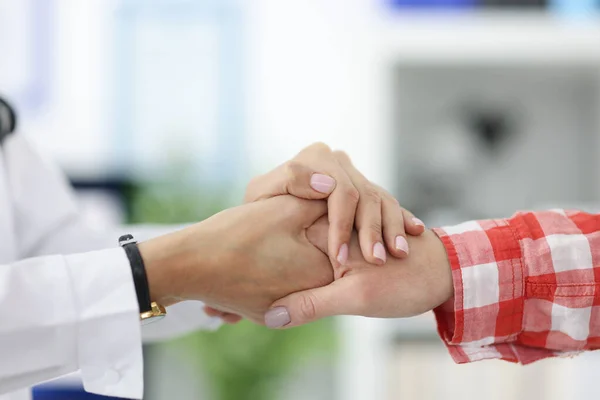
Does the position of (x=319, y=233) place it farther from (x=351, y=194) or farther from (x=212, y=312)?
(x=212, y=312)

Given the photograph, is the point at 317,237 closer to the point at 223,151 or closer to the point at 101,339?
the point at 101,339

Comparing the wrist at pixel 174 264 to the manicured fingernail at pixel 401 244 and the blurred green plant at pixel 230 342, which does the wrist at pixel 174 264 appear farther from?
the blurred green plant at pixel 230 342

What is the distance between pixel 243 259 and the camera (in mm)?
1004

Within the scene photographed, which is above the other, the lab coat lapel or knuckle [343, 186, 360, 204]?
knuckle [343, 186, 360, 204]

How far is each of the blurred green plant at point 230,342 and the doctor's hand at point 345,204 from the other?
1574mm

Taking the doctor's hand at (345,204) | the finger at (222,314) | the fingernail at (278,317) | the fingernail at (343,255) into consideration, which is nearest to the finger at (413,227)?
the doctor's hand at (345,204)

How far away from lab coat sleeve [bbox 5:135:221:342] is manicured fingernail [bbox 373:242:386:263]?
39 cm

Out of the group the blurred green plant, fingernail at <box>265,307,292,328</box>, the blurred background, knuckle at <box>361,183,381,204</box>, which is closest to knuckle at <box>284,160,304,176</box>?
knuckle at <box>361,183,381,204</box>

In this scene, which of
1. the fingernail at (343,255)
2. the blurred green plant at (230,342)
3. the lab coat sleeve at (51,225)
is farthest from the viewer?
the blurred green plant at (230,342)

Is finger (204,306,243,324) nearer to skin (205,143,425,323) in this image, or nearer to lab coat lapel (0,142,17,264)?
skin (205,143,425,323)

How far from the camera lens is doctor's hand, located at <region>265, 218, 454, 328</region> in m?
1.00

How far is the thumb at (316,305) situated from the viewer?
39.4 inches

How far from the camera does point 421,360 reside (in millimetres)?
2365

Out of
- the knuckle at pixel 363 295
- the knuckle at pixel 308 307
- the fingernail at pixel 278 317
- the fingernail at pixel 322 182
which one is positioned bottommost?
the fingernail at pixel 278 317
